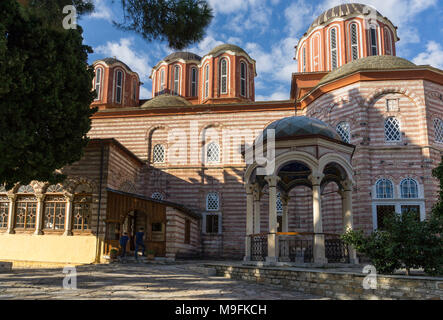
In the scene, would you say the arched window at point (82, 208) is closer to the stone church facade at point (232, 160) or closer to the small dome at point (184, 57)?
the stone church facade at point (232, 160)

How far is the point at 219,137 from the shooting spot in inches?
859

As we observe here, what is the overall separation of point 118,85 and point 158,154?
11.0 m

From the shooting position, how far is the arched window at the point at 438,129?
17.5m

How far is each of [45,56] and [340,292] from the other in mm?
9164

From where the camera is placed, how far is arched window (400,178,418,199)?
16641 mm

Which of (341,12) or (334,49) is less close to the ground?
(341,12)

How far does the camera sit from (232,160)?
21.2 metres

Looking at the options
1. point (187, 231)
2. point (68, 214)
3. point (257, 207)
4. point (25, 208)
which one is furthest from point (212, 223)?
point (25, 208)

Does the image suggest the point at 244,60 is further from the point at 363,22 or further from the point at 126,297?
the point at 126,297

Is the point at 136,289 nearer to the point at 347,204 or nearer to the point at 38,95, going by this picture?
the point at 38,95

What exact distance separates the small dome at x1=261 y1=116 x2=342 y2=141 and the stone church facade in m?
0.17

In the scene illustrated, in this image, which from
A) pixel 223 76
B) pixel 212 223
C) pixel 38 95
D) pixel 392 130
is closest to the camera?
pixel 38 95

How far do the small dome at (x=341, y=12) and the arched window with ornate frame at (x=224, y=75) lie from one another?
5.79m

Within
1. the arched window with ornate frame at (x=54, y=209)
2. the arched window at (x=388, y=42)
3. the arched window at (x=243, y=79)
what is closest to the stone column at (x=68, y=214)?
the arched window with ornate frame at (x=54, y=209)
